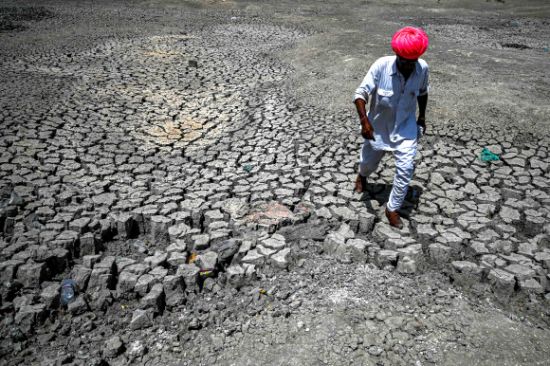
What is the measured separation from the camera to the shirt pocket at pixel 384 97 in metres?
2.92

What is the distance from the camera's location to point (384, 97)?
295 cm

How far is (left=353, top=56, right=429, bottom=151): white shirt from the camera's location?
2881mm

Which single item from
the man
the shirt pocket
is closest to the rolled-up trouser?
the man

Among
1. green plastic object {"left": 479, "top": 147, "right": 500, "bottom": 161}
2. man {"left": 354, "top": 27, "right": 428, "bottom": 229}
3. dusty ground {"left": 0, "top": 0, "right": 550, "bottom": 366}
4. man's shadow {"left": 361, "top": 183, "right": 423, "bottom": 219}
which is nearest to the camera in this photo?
dusty ground {"left": 0, "top": 0, "right": 550, "bottom": 366}

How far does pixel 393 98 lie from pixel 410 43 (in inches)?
16.9

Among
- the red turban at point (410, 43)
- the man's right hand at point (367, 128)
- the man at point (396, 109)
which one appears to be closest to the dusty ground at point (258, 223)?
the man at point (396, 109)

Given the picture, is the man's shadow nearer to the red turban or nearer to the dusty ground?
the dusty ground

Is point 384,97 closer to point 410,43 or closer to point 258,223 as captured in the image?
point 410,43

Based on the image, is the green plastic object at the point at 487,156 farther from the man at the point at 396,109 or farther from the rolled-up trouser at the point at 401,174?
the rolled-up trouser at the point at 401,174

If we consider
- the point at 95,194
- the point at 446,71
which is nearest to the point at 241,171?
the point at 95,194

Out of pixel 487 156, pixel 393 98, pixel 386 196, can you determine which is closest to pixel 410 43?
pixel 393 98

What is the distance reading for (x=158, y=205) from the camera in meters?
3.30

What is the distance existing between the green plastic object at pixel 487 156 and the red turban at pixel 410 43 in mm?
1862

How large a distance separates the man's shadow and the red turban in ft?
4.11
